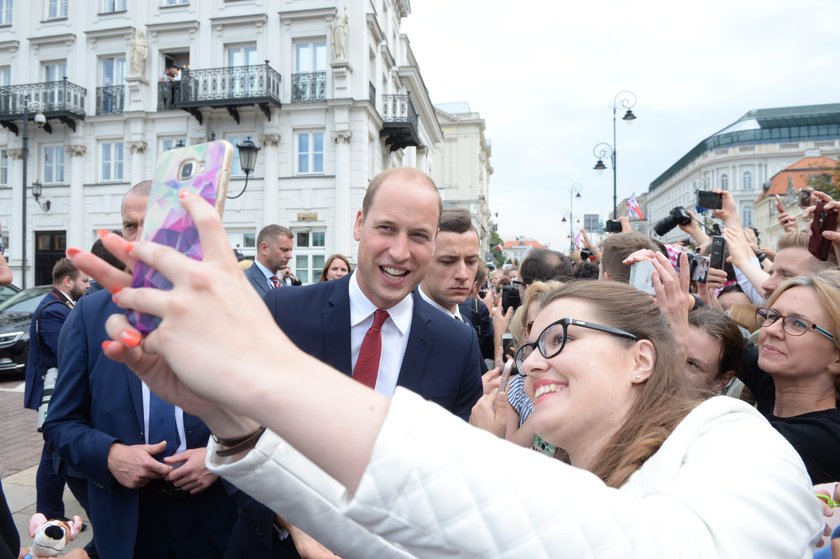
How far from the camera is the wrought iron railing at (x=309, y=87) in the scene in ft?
70.0

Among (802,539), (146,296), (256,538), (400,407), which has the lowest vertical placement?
(256,538)

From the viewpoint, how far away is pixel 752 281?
13.6ft

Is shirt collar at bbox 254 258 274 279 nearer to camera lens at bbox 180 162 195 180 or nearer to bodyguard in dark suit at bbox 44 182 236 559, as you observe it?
Result: bodyguard in dark suit at bbox 44 182 236 559

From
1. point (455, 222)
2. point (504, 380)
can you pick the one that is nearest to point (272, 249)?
point (455, 222)

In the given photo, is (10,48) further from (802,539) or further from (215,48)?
(802,539)

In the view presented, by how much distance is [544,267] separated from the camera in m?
5.32

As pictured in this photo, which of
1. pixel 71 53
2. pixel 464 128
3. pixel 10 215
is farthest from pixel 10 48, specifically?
pixel 464 128

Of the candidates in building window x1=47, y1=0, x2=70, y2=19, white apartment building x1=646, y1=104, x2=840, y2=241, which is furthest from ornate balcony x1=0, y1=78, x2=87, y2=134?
white apartment building x1=646, y1=104, x2=840, y2=241

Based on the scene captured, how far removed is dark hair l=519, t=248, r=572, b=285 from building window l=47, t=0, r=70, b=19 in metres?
26.0

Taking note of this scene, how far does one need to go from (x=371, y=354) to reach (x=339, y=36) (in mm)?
20610

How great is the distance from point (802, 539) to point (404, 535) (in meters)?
0.76

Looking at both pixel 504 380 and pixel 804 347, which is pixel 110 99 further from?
pixel 804 347

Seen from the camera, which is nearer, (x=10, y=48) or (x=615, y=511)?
(x=615, y=511)

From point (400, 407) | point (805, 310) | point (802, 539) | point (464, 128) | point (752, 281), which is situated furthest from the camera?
point (464, 128)
